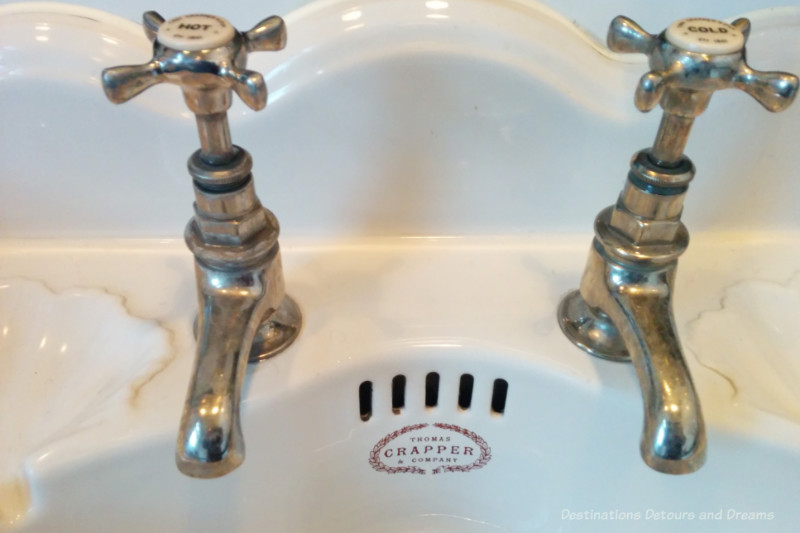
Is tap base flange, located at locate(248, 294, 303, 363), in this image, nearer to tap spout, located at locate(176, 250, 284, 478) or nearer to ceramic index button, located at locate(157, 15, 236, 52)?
tap spout, located at locate(176, 250, 284, 478)

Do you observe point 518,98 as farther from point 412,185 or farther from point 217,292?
point 217,292

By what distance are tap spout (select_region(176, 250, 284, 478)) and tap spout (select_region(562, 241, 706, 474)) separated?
0.51 feet

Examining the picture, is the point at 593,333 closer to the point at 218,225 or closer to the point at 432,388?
the point at 432,388

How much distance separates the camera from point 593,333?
343 millimetres

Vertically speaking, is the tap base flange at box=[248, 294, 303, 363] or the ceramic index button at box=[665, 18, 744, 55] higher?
the ceramic index button at box=[665, 18, 744, 55]

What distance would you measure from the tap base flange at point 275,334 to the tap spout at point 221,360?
2cm

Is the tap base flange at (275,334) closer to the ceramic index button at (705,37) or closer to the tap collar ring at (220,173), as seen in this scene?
the tap collar ring at (220,173)

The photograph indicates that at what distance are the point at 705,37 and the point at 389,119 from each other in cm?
16

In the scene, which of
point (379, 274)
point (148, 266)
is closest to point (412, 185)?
point (379, 274)

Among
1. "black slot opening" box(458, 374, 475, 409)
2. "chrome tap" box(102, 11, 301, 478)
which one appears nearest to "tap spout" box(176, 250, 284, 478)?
"chrome tap" box(102, 11, 301, 478)

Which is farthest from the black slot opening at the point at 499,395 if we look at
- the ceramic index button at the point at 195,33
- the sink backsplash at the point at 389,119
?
the ceramic index button at the point at 195,33

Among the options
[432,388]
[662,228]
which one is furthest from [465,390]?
[662,228]

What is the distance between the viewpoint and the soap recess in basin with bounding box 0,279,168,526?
1.02 ft

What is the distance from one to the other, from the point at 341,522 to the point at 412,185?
0.19 metres
